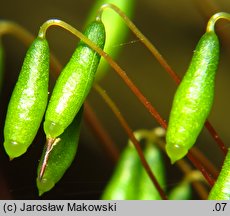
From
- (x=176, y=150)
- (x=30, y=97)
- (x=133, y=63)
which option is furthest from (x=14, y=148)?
(x=133, y=63)

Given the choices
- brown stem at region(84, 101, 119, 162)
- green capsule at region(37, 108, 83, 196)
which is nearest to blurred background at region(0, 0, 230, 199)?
brown stem at region(84, 101, 119, 162)

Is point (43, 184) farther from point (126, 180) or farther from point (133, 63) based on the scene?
point (133, 63)

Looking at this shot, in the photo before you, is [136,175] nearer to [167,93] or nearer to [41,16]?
[167,93]

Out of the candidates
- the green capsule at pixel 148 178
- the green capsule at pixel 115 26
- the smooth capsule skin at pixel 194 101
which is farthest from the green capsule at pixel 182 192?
the smooth capsule skin at pixel 194 101

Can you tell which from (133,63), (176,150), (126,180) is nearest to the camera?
(176,150)

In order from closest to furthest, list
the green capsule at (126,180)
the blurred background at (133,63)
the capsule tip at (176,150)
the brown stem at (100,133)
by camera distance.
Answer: the capsule tip at (176,150)
the green capsule at (126,180)
the brown stem at (100,133)
the blurred background at (133,63)

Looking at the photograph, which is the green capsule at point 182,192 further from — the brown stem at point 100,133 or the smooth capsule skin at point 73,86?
the smooth capsule skin at point 73,86

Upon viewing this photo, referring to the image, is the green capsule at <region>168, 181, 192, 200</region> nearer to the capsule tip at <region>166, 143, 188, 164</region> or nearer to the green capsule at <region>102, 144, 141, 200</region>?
the green capsule at <region>102, 144, 141, 200</region>
